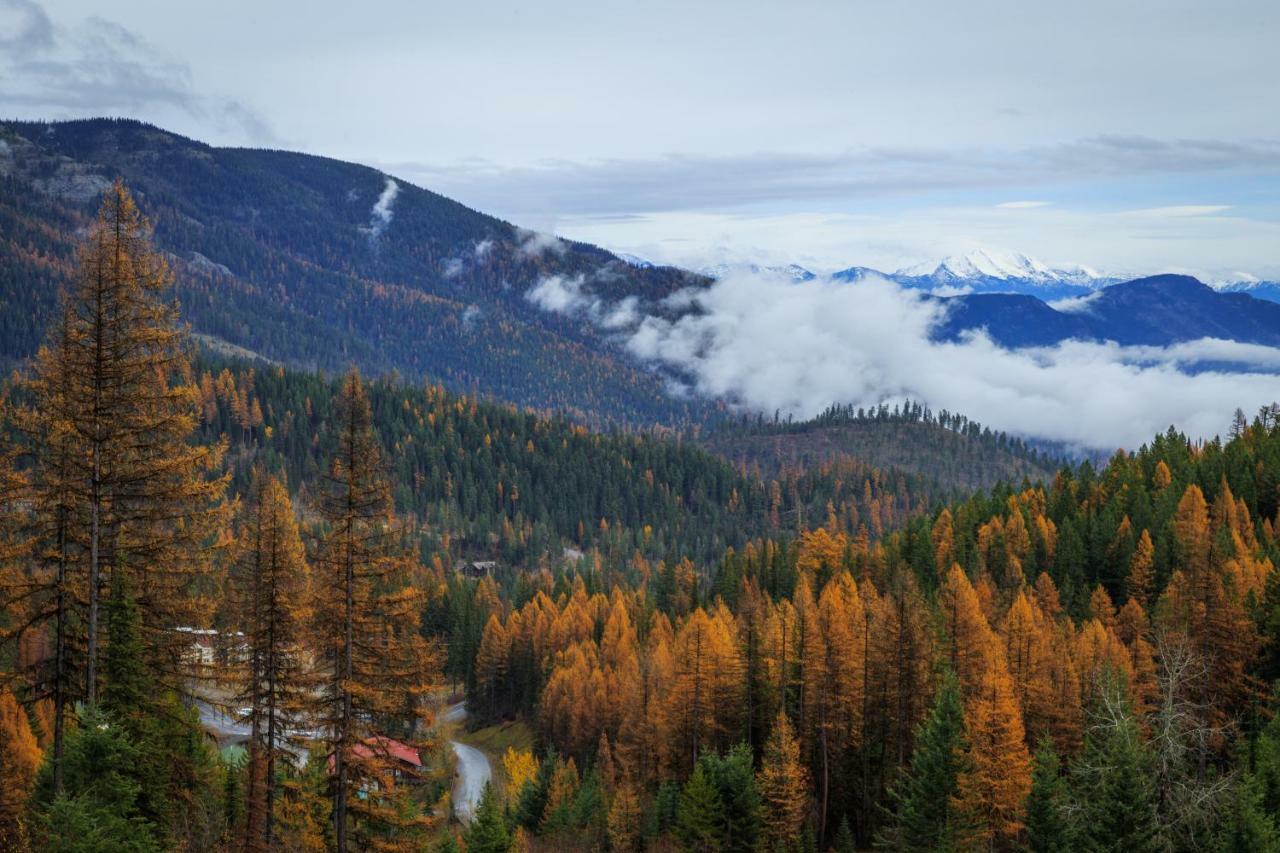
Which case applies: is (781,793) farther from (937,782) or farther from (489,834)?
(489,834)

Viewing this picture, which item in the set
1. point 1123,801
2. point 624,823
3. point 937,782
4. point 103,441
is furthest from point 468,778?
point 103,441

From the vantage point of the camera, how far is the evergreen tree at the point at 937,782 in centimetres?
4756

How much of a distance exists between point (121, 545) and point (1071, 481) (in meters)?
115

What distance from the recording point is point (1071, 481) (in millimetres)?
124875

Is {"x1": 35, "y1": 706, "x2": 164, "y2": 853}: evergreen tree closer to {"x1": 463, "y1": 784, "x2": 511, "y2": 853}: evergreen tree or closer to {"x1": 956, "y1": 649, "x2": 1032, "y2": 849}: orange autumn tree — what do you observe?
{"x1": 463, "y1": 784, "x2": 511, "y2": 853}: evergreen tree

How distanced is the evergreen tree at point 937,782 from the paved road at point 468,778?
35.9m

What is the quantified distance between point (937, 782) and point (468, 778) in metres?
58.4

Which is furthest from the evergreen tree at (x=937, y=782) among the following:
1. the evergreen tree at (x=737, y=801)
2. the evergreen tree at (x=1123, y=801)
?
the evergreen tree at (x=1123, y=801)

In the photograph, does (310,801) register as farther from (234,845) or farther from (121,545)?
(121,545)

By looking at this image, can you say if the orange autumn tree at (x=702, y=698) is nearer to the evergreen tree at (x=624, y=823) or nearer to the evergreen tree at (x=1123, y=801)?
the evergreen tree at (x=624, y=823)

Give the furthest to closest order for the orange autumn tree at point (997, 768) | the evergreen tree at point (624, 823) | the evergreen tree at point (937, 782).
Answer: the evergreen tree at point (624, 823) → the orange autumn tree at point (997, 768) → the evergreen tree at point (937, 782)

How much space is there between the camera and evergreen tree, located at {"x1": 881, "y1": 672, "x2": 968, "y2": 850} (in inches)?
1873

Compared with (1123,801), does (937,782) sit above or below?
below

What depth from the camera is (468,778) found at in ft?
316
